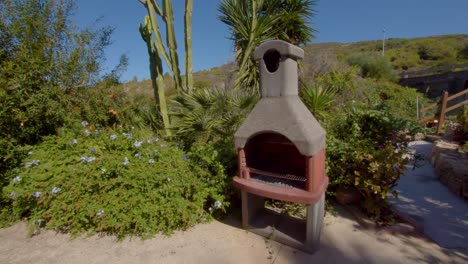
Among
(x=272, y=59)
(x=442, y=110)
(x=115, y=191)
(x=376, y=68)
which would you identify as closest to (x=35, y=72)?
(x=115, y=191)

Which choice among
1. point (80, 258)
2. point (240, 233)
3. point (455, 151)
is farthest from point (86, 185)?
point (455, 151)

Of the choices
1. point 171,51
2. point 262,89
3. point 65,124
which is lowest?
point 65,124

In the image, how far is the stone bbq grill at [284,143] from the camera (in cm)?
200

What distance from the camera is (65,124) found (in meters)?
3.44

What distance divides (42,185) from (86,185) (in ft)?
1.63

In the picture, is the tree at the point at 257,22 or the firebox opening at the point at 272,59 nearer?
the firebox opening at the point at 272,59

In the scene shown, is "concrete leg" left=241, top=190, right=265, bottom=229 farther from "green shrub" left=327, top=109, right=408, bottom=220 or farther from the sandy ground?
"green shrub" left=327, top=109, right=408, bottom=220

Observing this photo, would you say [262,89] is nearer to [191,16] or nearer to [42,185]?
[42,185]

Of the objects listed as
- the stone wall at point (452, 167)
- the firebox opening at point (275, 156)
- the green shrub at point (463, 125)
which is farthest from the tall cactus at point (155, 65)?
the green shrub at point (463, 125)

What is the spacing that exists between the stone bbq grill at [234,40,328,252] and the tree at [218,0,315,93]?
263 centimetres

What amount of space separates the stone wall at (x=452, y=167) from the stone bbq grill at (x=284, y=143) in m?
2.71

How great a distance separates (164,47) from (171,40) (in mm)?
231

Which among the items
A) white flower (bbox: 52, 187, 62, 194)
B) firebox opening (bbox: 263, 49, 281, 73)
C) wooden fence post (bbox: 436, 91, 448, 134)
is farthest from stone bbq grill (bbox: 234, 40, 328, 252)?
wooden fence post (bbox: 436, 91, 448, 134)

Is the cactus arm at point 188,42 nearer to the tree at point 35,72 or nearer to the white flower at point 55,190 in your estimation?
the tree at point 35,72
